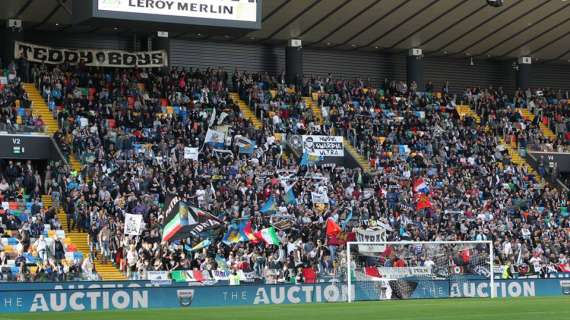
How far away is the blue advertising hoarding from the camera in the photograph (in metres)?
29.6

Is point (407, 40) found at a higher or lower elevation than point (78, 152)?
higher

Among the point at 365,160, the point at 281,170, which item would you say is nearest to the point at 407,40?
the point at 365,160

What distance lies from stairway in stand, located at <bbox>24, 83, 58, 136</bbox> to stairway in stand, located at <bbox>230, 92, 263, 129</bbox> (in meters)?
9.20

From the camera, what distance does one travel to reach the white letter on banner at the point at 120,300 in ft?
101

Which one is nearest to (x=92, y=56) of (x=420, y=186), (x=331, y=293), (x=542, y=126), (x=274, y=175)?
(x=274, y=175)

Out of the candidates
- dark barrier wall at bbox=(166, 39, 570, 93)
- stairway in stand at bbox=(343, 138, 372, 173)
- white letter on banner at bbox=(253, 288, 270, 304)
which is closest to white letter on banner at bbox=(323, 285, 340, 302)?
white letter on banner at bbox=(253, 288, 270, 304)

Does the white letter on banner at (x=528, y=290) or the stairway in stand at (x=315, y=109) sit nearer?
the white letter on banner at (x=528, y=290)

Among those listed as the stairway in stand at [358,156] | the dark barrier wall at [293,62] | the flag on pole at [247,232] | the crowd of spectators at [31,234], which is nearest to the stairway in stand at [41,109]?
the crowd of spectators at [31,234]

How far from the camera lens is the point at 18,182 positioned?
138 ft

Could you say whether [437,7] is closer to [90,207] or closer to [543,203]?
[543,203]

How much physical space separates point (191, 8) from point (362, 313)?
52.7 ft

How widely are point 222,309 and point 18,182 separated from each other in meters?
14.9

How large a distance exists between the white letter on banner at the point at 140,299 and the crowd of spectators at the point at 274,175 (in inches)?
210

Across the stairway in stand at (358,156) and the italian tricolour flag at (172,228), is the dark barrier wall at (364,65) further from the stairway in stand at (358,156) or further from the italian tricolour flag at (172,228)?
the italian tricolour flag at (172,228)
